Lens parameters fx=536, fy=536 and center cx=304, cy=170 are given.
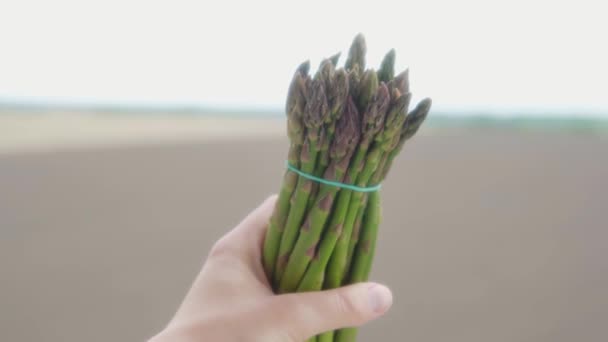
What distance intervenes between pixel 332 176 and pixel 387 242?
146 inches

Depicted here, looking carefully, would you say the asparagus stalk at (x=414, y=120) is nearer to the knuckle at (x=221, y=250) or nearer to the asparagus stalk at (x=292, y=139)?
the asparagus stalk at (x=292, y=139)

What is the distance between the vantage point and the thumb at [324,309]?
1.04 m

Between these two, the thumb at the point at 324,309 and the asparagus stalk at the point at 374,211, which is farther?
the asparagus stalk at the point at 374,211

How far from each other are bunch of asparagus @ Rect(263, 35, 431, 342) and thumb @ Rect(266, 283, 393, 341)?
8cm

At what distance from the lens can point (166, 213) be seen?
5.70m

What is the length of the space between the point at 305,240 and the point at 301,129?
237 millimetres

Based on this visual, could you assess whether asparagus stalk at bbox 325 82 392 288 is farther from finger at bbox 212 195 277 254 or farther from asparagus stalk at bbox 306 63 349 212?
finger at bbox 212 195 277 254

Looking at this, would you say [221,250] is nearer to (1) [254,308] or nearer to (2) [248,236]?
(2) [248,236]

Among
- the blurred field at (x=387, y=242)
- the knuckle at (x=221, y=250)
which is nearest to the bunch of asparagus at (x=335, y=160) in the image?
the knuckle at (x=221, y=250)

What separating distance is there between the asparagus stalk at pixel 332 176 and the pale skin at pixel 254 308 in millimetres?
109

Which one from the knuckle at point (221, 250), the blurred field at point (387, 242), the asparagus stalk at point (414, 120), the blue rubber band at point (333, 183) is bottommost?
the blurred field at point (387, 242)

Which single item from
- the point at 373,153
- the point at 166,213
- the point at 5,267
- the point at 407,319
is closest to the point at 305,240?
the point at 373,153

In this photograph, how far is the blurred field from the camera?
133 inches

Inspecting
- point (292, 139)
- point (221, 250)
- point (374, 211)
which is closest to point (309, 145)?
point (292, 139)
